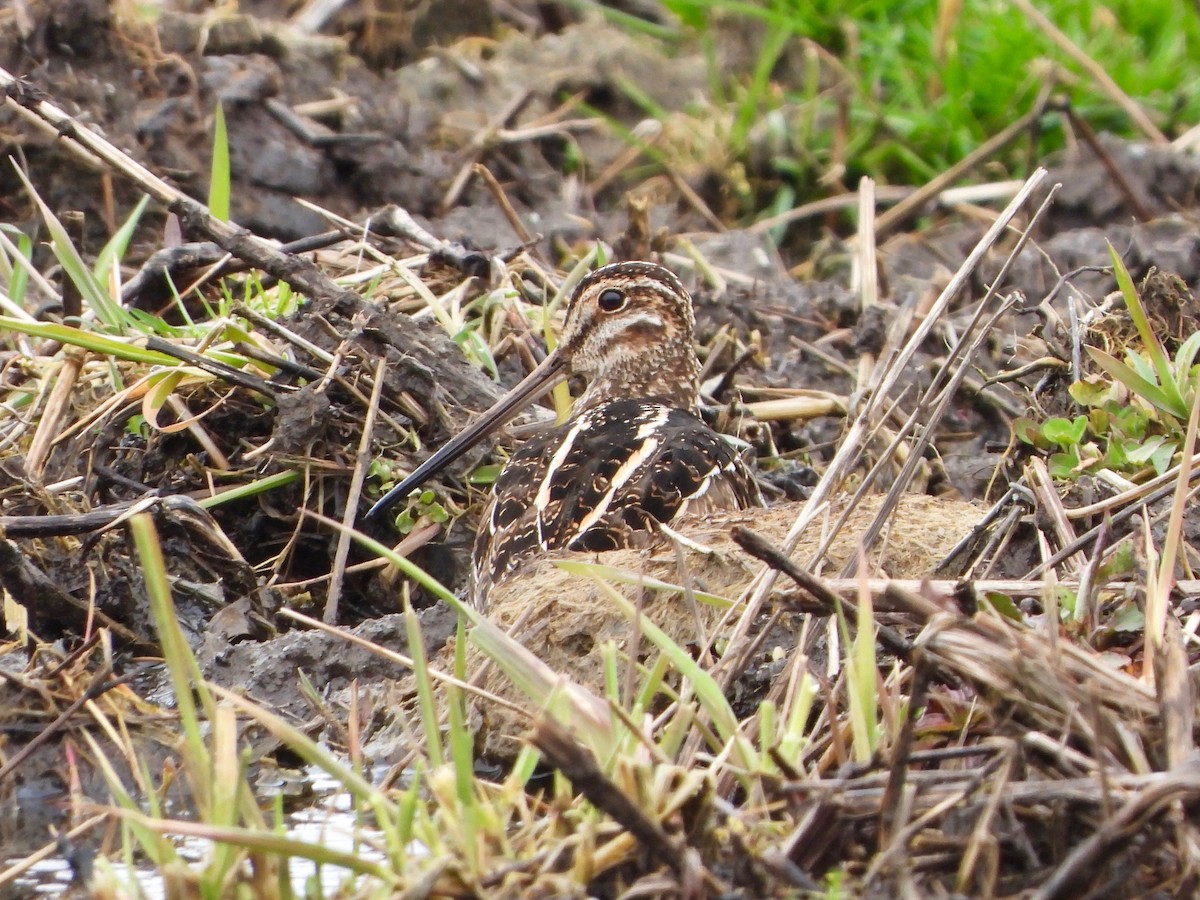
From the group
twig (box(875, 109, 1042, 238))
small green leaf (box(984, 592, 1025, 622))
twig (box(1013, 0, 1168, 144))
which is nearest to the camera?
small green leaf (box(984, 592, 1025, 622))

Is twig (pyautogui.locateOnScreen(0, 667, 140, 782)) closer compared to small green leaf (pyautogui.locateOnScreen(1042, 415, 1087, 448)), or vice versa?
twig (pyautogui.locateOnScreen(0, 667, 140, 782))

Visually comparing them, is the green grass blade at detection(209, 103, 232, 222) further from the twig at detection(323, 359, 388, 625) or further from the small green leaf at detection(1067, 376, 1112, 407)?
the small green leaf at detection(1067, 376, 1112, 407)

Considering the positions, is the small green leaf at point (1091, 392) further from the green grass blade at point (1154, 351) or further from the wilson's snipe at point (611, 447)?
the wilson's snipe at point (611, 447)

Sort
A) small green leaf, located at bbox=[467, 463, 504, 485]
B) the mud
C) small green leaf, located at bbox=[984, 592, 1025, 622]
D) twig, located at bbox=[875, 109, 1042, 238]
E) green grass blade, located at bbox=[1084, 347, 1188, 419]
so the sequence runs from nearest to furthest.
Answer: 1. small green leaf, located at bbox=[984, 592, 1025, 622]
2. green grass blade, located at bbox=[1084, 347, 1188, 419]
3. the mud
4. small green leaf, located at bbox=[467, 463, 504, 485]
5. twig, located at bbox=[875, 109, 1042, 238]

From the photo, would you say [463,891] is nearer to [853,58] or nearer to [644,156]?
[644,156]

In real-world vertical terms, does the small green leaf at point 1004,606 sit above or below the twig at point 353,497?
above

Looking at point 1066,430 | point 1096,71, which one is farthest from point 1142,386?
point 1096,71

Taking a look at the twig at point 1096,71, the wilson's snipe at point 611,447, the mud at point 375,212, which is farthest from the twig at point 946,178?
the wilson's snipe at point 611,447

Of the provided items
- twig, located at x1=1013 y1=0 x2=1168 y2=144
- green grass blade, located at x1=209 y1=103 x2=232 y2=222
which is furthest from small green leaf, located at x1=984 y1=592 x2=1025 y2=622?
twig, located at x1=1013 y1=0 x2=1168 y2=144

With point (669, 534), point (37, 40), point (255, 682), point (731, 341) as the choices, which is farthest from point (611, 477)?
point (37, 40)
